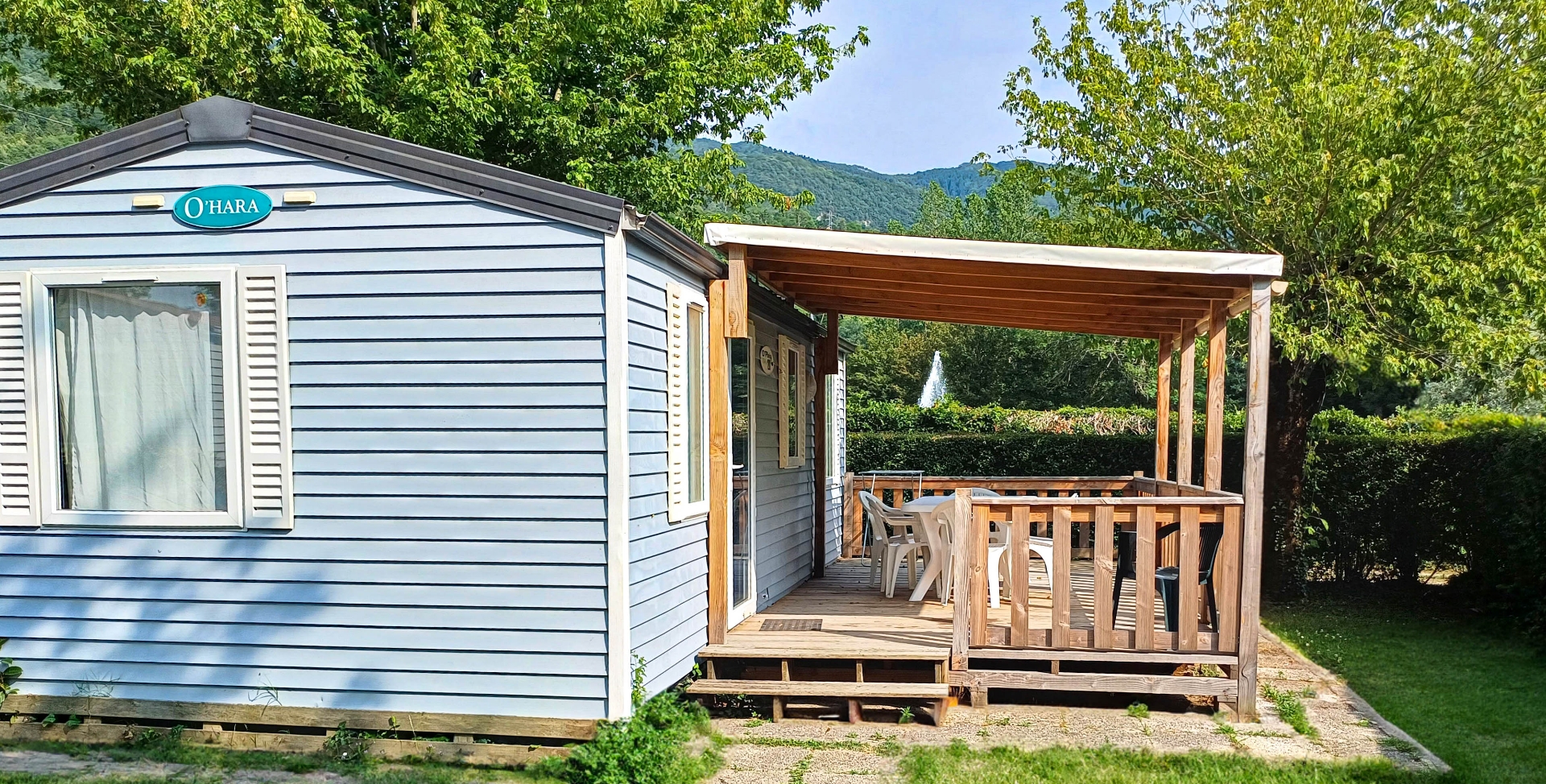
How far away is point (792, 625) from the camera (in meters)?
6.89

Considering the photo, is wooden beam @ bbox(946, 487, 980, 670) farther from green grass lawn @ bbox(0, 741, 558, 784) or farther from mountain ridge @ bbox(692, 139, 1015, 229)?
mountain ridge @ bbox(692, 139, 1015, 229)

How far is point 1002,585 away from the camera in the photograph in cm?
854

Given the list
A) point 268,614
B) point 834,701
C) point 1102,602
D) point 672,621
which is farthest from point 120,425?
point 1102,602

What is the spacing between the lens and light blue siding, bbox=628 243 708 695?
519 cm

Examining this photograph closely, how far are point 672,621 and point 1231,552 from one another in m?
2.90

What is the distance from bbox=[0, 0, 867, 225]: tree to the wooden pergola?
19.8 feet

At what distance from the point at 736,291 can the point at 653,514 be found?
131 centimetres

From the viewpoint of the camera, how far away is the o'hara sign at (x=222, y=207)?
5.28 metres

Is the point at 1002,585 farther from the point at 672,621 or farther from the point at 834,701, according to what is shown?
the point at 672,621

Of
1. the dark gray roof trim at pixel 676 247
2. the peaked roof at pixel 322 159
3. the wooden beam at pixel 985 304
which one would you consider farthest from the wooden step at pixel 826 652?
the wooden beam at pixel 985 304

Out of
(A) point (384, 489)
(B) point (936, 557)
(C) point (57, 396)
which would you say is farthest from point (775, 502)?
(C) point (57, 396)

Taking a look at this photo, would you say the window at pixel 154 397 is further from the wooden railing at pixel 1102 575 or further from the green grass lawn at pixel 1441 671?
the green grass lawn at pixel 1441 671

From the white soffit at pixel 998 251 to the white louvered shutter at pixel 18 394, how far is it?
128 inches

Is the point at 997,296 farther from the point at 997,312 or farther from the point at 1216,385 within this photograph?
the point at 1216,385
